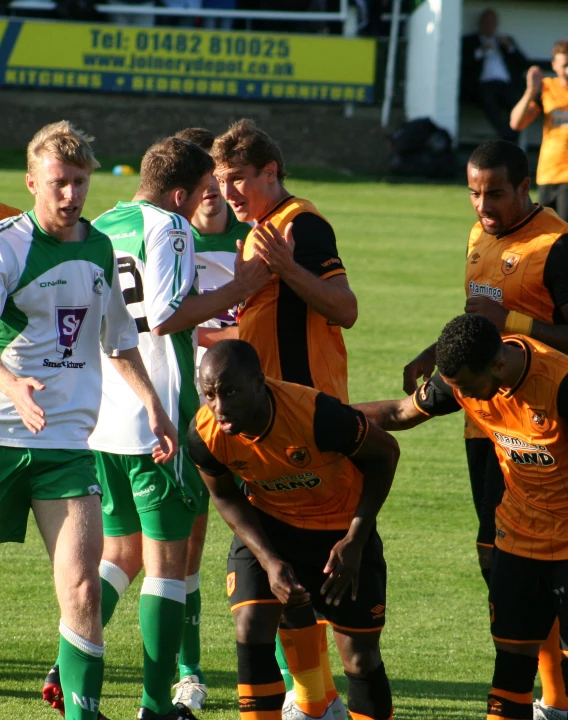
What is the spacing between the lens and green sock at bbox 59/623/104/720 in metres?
4.20

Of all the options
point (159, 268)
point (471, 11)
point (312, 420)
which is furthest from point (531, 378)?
point (471, 11)

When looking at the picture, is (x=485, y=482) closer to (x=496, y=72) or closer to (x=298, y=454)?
(x=298, y=454)

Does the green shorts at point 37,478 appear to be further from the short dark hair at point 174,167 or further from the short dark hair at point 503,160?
the short dark hair at point 503,160

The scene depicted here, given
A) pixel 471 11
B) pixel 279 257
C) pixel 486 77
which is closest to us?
pixel 279 257

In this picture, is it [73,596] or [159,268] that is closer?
[73,596]

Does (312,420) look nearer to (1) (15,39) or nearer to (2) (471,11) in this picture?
(1) (15,39)

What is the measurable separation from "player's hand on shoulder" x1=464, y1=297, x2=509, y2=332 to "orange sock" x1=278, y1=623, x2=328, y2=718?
4.37 feet

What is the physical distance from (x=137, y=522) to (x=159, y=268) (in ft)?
3.56

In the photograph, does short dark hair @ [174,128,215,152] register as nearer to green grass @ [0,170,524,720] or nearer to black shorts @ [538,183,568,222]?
green grass @ [0,170,524,720]

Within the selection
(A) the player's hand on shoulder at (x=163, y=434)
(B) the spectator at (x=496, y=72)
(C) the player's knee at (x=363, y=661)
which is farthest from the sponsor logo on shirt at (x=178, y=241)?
(B) the spectator at (x=496, y=72)

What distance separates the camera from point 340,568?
160 inches

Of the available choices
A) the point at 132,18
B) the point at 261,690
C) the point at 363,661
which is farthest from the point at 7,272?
the point at 132,18

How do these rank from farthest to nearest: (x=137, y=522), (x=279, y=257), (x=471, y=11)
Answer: (x=471, y=11) → (x=137, y=522) → (x=279, y=257)

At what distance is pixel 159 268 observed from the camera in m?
4.66
